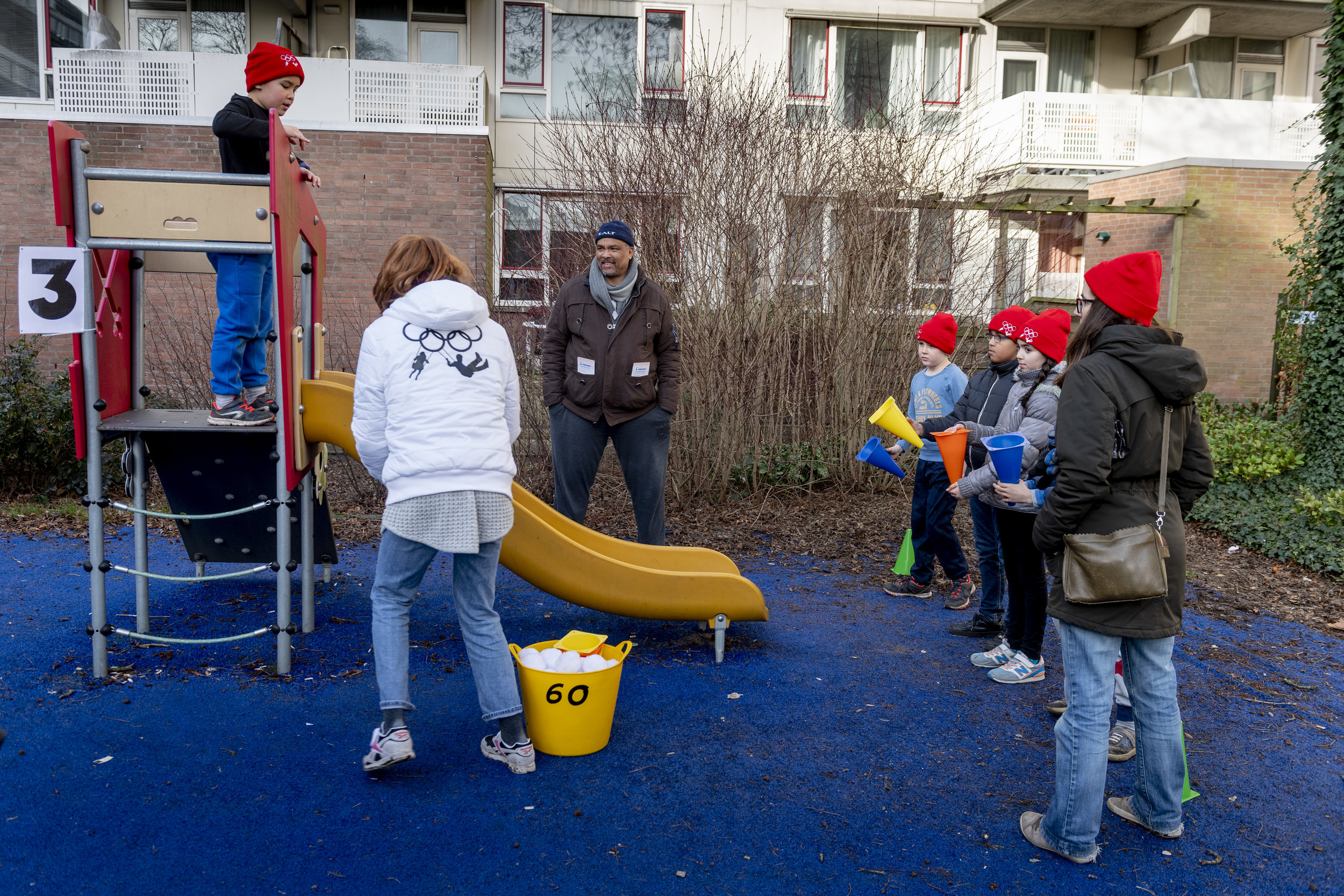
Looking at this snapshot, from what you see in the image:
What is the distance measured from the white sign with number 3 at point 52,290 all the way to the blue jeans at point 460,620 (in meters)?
1.92

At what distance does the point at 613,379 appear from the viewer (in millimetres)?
5004

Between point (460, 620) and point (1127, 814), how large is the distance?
2.44 m

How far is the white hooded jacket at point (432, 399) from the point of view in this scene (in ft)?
10.2

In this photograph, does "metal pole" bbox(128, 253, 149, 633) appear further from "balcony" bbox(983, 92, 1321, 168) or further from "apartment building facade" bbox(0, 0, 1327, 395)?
"balcony" bbox(983, 92, 1321, 168)

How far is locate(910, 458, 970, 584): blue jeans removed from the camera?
548 centimetres

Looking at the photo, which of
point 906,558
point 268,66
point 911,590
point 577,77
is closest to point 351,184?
point 577,77

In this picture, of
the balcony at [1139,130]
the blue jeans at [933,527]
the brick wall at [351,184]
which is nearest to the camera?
the blue jeans at [933,527]

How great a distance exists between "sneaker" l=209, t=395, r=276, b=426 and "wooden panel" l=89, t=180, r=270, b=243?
81cm

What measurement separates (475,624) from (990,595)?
299 centimetres

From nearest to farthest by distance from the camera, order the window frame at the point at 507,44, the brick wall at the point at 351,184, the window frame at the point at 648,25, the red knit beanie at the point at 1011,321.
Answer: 1. the red knit beanie at the point at 1011,321
2. the brick wall at the point at 351,184
3. the window frame at the point at 507,44
4. the window frame at the point at 648,25

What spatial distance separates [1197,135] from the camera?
1716cm

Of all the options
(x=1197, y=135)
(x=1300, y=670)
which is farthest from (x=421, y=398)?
(x=1197, y=135)

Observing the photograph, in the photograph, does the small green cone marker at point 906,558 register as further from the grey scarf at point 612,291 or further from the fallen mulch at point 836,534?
the grey scarf at point 612,291

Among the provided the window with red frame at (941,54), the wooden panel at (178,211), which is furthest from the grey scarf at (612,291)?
the window with red frame at (941,54)
